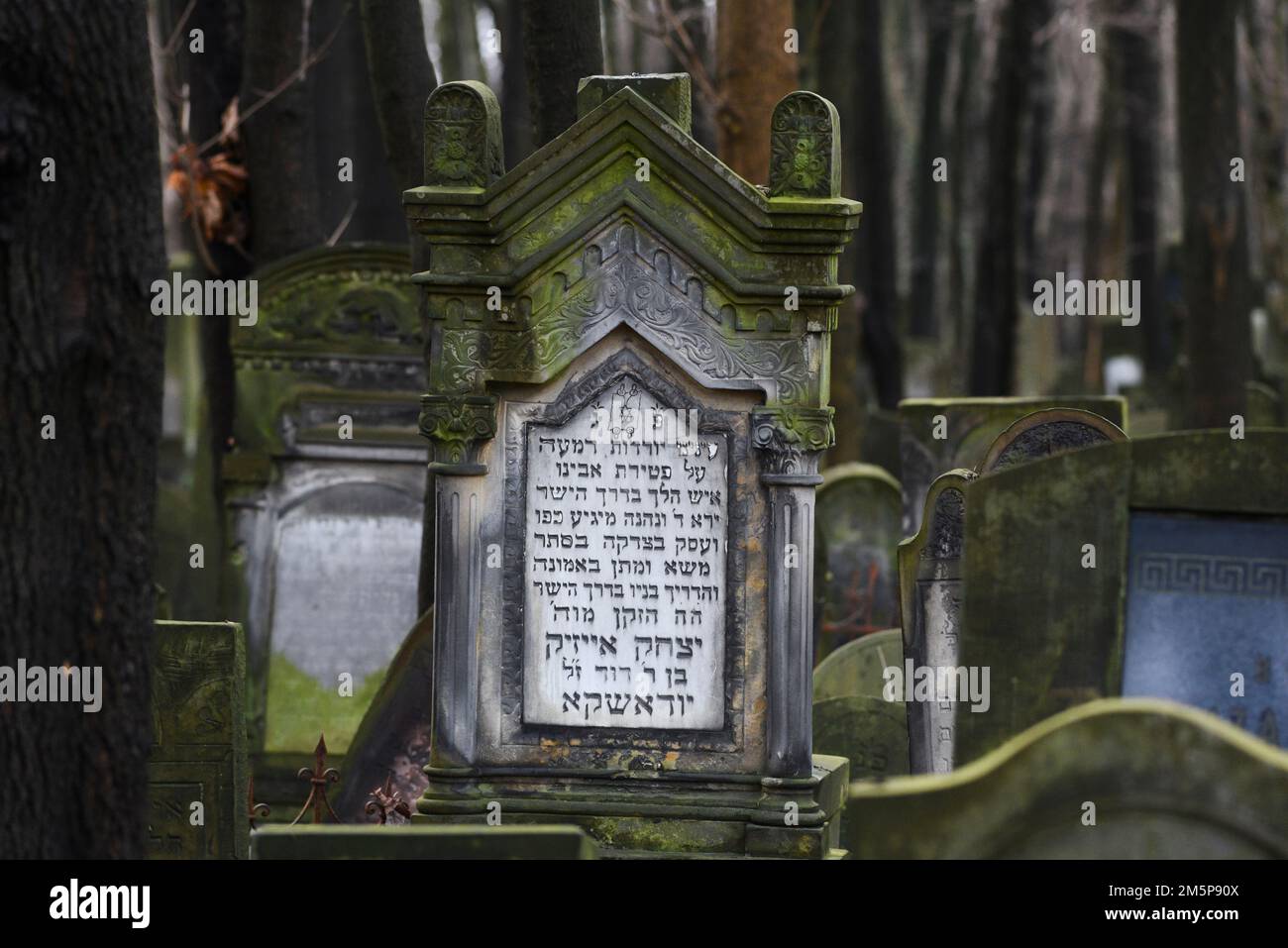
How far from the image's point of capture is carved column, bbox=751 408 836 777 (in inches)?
296

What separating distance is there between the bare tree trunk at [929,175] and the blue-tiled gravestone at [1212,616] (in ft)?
66.8

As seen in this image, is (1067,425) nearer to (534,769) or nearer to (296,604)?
(534,769)

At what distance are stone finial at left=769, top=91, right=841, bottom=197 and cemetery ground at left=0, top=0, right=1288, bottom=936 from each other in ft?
0.04

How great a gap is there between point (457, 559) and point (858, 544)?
577 cm

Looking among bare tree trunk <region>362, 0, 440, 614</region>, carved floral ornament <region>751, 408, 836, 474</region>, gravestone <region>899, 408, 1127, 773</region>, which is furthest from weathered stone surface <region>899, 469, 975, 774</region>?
bare tree trunk <region>362, 0, 440, 614</region>

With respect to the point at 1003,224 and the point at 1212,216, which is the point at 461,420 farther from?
the point at 1003,224

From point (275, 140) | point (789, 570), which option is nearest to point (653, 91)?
point (789, 570)

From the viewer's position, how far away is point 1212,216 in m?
14.4

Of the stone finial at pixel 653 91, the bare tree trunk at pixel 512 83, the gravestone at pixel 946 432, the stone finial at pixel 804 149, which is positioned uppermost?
the bare tree trunk at pixel 512 83

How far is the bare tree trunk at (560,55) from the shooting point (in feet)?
31.4

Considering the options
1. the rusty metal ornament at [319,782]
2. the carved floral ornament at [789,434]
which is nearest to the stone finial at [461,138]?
the carved floral ornament at [789,434]

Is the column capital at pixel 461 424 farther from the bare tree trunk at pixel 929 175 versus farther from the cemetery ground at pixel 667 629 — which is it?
the bare tree trunk at pixel 929 175

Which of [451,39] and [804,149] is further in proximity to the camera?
[451,39]
